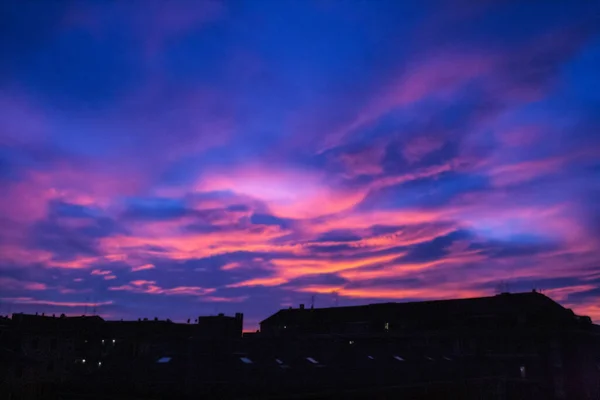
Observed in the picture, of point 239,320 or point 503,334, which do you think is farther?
point 239,320

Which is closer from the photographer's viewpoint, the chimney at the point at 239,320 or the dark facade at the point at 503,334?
the dark facade at the point at 503,334

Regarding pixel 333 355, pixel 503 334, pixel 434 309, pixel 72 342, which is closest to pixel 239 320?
pixel 72 342

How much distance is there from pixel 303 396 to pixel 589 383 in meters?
58.7

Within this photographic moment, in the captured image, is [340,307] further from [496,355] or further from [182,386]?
[182,386]

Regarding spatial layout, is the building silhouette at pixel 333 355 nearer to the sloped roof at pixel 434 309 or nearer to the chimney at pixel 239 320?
the sloped roof at pixel 434 309

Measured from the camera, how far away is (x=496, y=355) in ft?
257

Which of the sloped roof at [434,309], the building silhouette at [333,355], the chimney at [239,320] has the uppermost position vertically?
the sloped roof at [434,309]

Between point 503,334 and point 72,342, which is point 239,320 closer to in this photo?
point 72,342

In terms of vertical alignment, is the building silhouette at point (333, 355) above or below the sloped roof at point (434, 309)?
below

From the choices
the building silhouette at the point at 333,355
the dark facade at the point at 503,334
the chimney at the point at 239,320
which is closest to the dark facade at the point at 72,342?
the chimney at the point at 239,320

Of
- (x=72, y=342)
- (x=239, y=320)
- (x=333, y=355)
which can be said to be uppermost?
(x=239, y=320)

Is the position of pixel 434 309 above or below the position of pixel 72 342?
above

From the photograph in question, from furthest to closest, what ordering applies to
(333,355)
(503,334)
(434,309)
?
(434,309)
(503,334)
(333,355)

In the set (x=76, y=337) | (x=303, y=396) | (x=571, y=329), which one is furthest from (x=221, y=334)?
(x=76, y=337)
